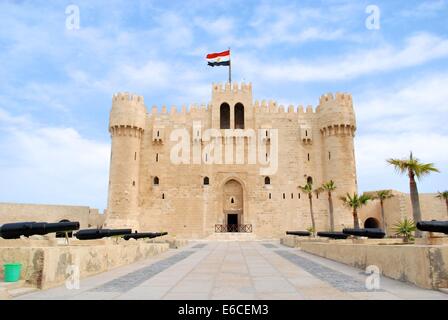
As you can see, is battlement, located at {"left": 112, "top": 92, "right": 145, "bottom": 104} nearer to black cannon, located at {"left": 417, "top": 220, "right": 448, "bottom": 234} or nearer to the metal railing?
the metal railing

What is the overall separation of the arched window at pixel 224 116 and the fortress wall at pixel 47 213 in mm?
14558

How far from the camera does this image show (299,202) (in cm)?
3159

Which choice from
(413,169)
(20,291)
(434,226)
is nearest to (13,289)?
(20,291)

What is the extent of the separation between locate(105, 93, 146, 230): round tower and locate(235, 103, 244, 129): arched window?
8696mm

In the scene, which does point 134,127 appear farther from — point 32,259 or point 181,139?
point 32,259

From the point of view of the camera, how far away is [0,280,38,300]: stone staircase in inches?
161

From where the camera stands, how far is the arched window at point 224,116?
33969 millimetres

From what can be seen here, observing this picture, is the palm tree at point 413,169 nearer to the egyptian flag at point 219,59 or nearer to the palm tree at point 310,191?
the palm tree at point 310,191

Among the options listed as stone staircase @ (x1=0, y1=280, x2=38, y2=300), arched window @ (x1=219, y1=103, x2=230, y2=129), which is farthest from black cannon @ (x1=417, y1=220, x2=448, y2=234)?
arched window @ (x1=219, y1=103, x2=230, y2=129)

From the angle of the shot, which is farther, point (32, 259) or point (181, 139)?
point (181, 139)

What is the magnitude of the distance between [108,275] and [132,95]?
89.7ft

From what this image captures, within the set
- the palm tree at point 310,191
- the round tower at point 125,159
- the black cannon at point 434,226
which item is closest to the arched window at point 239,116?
the palm tree at point 310,191
